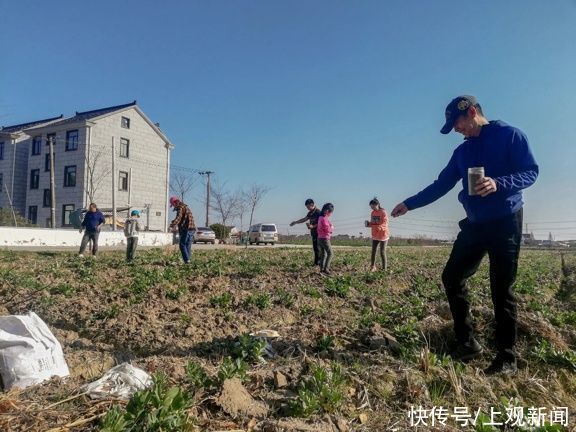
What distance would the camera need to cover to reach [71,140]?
1421 inches

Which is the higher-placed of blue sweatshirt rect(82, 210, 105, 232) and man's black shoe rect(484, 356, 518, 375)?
blue sweatshirt rect(82, 210, 105, 232)

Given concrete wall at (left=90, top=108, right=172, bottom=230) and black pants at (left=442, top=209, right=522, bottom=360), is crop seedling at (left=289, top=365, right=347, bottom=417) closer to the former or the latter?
black pants at (left=442, top=209, right=522, bottom=360)

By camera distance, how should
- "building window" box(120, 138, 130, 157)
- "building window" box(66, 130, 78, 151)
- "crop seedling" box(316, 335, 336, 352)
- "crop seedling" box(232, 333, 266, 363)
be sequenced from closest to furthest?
"crop seedling" box(232, 333, 266, 363) → "crop seedling" box(316, 335, 336, 352) → "building window" box(66, 130, 78, 151) → "building window" box(120, 138, 130, 157)

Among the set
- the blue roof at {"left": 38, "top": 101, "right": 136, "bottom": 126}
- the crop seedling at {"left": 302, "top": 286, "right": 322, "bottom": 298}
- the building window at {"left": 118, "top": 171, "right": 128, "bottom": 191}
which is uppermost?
the blue roof at {"left": 38, "top": 101, "right": 136, "bottom": 126}

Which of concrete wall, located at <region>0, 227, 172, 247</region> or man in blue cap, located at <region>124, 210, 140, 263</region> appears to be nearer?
man in blue cap, located at <region>124, 210, 140, 263</region>

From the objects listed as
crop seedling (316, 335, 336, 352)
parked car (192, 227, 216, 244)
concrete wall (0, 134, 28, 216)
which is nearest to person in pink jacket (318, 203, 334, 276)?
crop seedling (316, 335, 336, 352)

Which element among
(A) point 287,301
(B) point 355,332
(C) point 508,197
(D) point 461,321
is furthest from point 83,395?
(A) point 287,301

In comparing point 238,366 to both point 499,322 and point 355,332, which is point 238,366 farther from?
point 499,322

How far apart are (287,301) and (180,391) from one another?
3.52m

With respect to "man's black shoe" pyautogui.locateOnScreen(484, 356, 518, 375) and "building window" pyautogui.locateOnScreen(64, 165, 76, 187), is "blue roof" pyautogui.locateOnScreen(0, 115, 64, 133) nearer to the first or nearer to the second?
"building window" pyautogui.locateOnScreen(64, 165, 76, 187)

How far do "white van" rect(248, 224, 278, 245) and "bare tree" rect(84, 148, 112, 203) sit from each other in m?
12.8

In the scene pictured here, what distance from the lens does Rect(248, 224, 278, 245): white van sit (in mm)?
36219

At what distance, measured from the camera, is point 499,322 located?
3.41 meters

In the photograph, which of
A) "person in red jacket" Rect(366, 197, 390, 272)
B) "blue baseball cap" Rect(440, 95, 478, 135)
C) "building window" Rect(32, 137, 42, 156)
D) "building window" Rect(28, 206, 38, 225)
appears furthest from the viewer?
"building window" Rect(32, 137, 42, 156)
